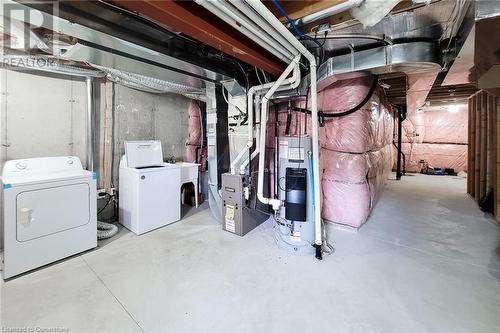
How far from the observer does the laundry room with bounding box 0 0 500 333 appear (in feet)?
4.75

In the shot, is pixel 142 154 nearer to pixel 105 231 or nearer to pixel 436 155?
pixel 105 231

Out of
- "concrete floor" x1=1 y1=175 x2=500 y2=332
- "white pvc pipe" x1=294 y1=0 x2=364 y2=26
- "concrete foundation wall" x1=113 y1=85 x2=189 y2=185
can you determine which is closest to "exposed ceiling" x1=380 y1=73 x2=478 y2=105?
"concrete floor" x1=1 y1=175 x2=500 y2=332

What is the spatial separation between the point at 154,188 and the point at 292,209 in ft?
5.73

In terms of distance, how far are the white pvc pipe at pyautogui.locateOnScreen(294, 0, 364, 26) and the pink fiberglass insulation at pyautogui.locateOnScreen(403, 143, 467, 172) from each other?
8.05 meters

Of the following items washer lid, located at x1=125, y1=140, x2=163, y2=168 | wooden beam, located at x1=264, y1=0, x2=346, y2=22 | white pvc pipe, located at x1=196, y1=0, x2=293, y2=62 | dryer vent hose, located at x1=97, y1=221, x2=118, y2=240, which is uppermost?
wooden beam, located at x1=264, y1=0, x2=346, y2=22

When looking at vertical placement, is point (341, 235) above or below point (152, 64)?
below

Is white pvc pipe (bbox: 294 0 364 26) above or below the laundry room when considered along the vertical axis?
above

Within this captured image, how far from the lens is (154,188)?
2.83 m

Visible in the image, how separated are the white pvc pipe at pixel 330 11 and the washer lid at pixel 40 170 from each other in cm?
242

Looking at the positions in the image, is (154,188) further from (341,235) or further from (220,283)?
(341,235)

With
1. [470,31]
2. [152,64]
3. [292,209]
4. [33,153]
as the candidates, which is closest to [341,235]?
[292,209]

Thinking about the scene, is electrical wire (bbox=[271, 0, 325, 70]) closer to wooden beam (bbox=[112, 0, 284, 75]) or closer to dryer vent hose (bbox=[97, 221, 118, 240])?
wooden beam (bbox=[112, 0, 284, 75])

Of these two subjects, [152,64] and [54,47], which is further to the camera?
[152,64]

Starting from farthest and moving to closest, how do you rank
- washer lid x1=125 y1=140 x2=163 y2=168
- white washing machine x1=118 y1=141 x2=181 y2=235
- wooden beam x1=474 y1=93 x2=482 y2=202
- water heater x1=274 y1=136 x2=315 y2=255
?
wooden beam x1=474 y1=93 x2=482 y2=202
washer lid x1=125 y1=140 x2=163 y2=168
white washing machine x1=118 y1=141 x2=181 y2=235
water heater x1=274 y1=136 x2=315 y2=255
